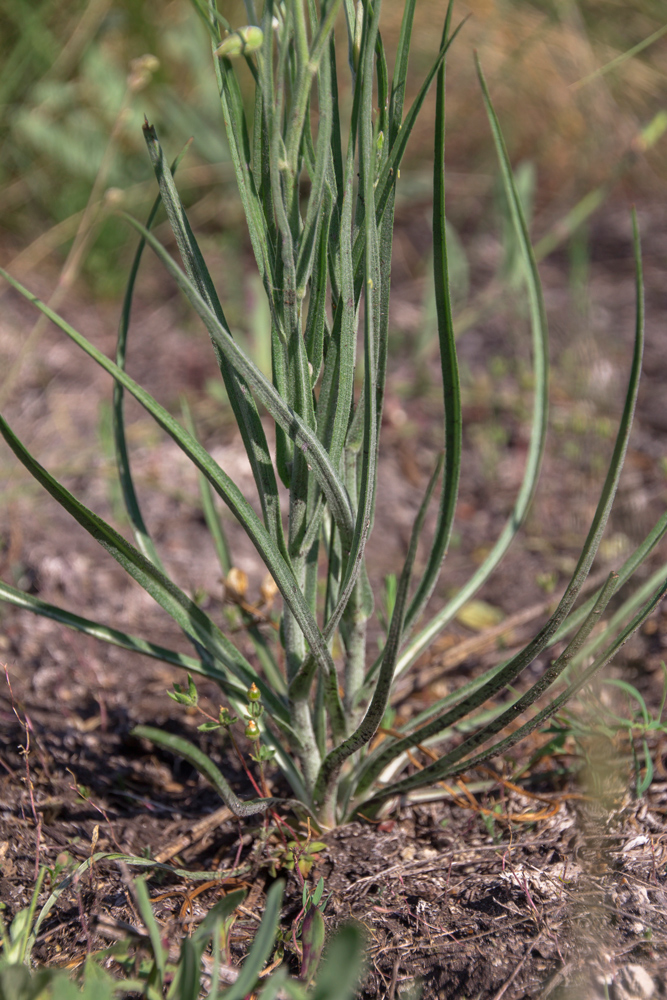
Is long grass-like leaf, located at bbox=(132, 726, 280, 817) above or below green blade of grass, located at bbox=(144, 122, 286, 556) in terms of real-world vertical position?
below

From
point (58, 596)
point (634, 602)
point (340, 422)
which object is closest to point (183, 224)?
point (340, 422)

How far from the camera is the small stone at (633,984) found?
2.33 ft

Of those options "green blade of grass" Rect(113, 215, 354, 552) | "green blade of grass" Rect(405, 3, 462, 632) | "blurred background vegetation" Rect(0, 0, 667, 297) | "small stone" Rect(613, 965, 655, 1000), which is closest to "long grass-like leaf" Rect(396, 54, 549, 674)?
"green blade of grass" Rect(405, 3, 462, 632)

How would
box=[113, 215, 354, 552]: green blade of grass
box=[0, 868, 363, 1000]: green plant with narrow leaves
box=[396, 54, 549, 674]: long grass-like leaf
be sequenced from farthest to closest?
box=[396, 54, 549, 674]: long grass-like leaf, box=[113, 215, 354, 552]: green blade of grass, box=[0, 868, 363, 1000]: green plant with narrow leaves

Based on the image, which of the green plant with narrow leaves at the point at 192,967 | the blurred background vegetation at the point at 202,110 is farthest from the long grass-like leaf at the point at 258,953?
the blurred background vegetation at the point at 202,110

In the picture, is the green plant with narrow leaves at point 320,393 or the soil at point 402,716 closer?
the green plant with narrow leaves at point 320,393

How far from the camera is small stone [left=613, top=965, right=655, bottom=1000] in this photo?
2.33 ft

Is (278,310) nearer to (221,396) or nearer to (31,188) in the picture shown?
(221,396)

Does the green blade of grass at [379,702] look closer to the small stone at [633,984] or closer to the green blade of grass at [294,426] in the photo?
the green blade of grass at [294,426]

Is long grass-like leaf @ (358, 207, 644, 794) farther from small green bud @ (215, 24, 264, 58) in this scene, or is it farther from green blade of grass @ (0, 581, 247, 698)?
small green bud @ (215, 24, 264, 58)

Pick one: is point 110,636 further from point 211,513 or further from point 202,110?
point 202,110

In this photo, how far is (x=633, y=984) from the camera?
2.36 feet

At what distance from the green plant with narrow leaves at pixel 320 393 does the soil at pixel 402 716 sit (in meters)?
0.14

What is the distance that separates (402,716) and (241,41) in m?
1.00
